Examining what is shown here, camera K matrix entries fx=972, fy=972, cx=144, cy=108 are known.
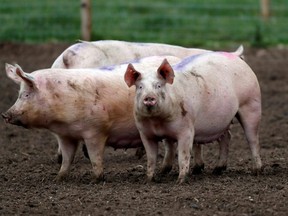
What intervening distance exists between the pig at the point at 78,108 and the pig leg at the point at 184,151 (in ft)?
1.94

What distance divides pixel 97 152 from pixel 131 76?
88 centimetres

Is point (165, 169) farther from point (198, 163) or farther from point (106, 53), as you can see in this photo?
point (106, 53)

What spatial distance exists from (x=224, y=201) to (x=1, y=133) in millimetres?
4859

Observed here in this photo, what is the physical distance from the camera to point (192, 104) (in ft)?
25.3

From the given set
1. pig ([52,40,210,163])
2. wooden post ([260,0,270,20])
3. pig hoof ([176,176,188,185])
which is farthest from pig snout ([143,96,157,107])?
wooden post ([260,0,270,20])

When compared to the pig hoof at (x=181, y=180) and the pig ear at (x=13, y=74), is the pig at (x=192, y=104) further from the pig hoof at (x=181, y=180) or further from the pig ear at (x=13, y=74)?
the pig ear at (x=13, y=74)

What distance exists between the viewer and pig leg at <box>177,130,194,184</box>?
7.62 metres

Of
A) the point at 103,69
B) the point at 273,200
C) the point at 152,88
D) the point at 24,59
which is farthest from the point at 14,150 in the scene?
the point at 24,59

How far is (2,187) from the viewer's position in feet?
25.9

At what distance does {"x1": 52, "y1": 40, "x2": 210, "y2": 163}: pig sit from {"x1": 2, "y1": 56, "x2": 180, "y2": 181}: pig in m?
1.17

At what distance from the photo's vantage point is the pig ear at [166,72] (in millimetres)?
7410

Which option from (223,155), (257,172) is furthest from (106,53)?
(257,172)

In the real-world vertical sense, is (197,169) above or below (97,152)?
below

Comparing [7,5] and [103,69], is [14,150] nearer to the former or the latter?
[103,69]
